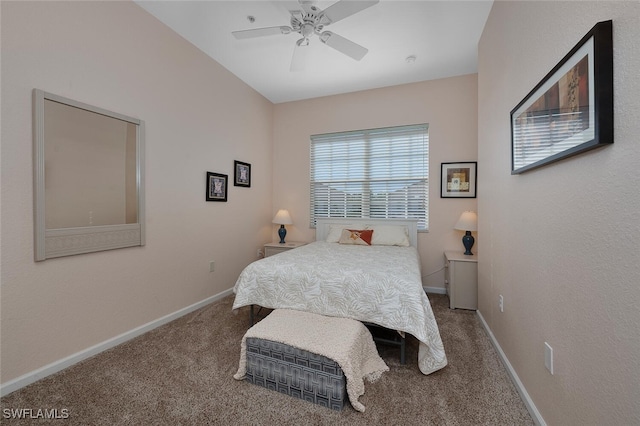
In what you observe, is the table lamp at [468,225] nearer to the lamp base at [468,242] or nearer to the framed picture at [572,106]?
the lamp base at [468,242]

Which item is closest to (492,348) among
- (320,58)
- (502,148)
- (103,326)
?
(502,148)

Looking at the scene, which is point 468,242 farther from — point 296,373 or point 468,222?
point 296,373

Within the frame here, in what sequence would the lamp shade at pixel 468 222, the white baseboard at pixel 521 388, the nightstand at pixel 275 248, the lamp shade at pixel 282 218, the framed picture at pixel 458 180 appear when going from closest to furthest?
the white baseboard at pixel 521 388 → the lamp shade at pixel 468 222 → the framed picture at pixel 458 180 → the nightstand at pixel 275 248 → the lamp shade at pixel 282 218

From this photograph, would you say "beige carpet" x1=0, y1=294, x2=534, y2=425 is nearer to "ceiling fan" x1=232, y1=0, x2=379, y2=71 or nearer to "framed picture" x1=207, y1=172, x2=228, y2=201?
"framed picture" x1=207, y1=172, x2=228, y2=201

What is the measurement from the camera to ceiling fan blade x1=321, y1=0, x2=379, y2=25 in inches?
A: 70.1

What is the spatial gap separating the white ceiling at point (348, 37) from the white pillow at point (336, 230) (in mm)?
2011

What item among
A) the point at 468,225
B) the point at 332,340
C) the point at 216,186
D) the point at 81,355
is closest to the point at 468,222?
the point at 468,225

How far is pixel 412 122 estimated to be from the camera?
3.66 metres

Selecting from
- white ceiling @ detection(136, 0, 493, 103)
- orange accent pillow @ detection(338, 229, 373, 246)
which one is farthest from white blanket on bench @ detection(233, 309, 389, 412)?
white ceiling @ detection(136, 0, 493, 103)

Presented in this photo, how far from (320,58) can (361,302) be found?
8.92 feet

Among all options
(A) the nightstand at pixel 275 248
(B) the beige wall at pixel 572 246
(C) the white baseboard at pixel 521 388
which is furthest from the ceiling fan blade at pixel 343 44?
(C) the white baseboard at pixel 521 388

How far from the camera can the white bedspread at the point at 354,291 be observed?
1748 millimetres

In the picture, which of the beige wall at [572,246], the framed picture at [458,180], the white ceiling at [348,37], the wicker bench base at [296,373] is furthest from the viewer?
the framed picture at [458,180]

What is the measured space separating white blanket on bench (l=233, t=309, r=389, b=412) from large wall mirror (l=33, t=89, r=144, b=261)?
1.44 metres
